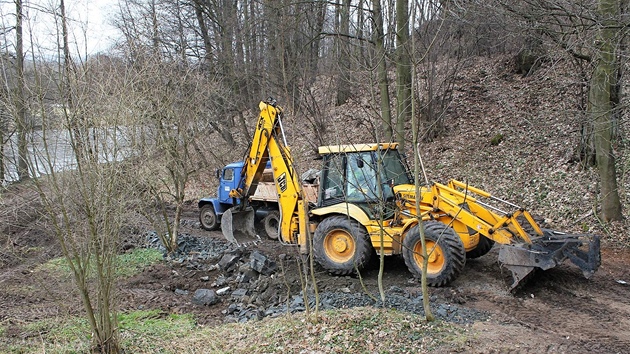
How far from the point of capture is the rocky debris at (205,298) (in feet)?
24.3

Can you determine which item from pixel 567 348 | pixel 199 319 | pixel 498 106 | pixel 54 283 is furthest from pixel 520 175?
pixel 54 283

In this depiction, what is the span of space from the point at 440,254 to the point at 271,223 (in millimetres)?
6013

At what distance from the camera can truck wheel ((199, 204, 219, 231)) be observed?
1331 centimetres

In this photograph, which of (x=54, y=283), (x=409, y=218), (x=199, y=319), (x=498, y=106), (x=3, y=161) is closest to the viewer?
(x=3, y=161)

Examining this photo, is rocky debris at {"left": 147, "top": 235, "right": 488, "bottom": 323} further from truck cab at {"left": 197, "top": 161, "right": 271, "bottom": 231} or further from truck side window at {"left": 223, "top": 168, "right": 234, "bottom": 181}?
truck side window at {"left": 223, "top": 168, "right": 234, "bottom": 181}

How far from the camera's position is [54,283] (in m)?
6.26

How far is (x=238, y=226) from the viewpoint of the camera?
10555mm

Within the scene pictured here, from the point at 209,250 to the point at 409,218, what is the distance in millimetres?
5283

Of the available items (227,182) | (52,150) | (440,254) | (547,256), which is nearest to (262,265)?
(440,254)

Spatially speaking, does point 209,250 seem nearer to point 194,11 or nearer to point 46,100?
point 46,100

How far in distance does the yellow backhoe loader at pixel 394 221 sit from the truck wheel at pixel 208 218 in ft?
13.2

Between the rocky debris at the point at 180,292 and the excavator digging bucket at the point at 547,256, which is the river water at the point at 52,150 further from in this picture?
the excavator digging bucket at the point at 547,256

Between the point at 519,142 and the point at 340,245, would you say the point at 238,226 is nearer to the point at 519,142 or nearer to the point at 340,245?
the point at 340,245

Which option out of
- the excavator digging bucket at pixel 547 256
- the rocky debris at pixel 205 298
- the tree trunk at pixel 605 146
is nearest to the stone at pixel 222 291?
the rocky debris at pixel 205 298
